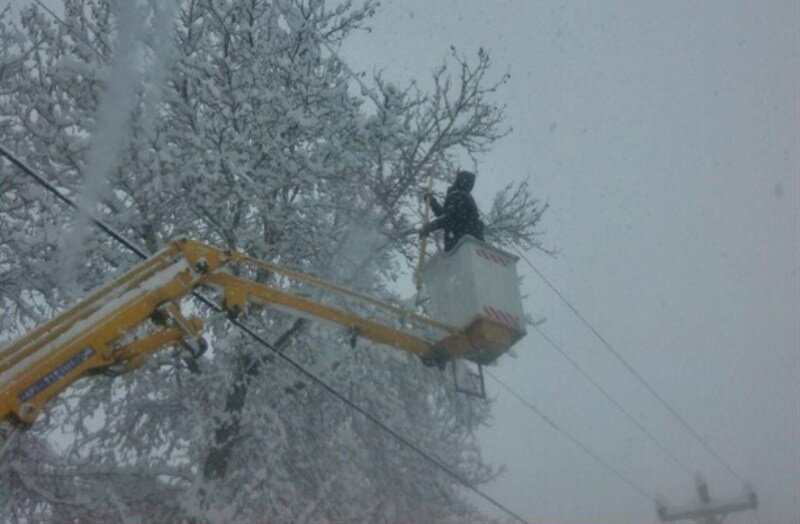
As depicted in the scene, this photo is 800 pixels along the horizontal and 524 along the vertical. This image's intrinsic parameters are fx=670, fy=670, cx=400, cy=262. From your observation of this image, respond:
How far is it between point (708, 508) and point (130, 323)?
24924mm

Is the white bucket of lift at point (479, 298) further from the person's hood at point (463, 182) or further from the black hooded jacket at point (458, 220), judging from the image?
the person's hood at point (463, 182)

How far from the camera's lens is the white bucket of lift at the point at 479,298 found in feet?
21.3

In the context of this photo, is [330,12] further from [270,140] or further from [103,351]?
[103,351]

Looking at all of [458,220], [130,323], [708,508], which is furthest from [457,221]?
[708,508]

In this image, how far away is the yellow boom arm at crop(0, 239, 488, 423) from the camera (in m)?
4.30

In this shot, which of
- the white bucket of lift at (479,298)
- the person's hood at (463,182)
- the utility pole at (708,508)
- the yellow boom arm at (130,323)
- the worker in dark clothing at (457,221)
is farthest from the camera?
the utility pole at (708,508)

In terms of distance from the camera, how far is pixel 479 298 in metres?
6.49

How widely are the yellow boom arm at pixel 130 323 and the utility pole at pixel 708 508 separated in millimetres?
21951

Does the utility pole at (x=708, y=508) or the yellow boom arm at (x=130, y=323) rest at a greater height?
the utility pole at (x=708, y=508)

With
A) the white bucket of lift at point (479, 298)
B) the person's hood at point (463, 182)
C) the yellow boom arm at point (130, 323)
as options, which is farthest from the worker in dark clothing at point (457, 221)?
the yellow boom arm at point (130, 323)

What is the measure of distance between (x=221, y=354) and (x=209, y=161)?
8.12ft

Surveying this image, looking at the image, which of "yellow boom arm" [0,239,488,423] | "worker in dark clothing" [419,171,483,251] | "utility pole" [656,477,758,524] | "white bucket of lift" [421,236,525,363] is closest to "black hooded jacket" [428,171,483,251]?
"worker in dark clothing" [419,171,483,251]

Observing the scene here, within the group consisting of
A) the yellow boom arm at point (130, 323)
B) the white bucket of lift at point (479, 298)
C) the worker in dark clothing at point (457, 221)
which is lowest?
the yellow boom arm at point (130, 323)

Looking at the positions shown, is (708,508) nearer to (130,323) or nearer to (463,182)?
(463,182)
